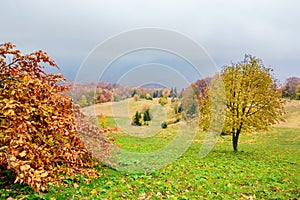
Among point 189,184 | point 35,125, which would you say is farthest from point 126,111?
point 35,125

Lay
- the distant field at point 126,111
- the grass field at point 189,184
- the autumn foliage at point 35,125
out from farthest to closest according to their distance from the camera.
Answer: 1. the distant field at point 126,111
2. the grass field at point 189,184
3. the autumn foliage at point 35,125

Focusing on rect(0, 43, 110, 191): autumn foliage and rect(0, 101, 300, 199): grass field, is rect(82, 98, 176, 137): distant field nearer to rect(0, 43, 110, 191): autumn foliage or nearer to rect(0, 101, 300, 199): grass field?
rect(0, 101, 300, 199): grass field

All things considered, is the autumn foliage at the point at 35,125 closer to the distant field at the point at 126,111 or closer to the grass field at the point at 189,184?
the grass field at the point at 189,184

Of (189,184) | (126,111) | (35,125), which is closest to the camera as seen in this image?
(35,125)

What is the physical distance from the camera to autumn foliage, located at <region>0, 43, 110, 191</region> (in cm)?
642

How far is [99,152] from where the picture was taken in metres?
11.5

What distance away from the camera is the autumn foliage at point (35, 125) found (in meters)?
6.42

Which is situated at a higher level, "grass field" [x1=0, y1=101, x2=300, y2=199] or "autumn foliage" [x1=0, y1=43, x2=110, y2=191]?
"autumn foliage" [x1=0, y1=43, x2=110, y2=191]

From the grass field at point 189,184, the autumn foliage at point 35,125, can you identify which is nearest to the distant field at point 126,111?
the grass field at point 189,184

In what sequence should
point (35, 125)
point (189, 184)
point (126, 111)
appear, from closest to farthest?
1. point (35, 125)
2. point (189, 184)
3. point (126, 111)

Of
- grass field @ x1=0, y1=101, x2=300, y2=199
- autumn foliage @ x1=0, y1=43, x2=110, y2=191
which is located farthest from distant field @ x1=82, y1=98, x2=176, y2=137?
autumn foliage @ x1=0, y1=43, x2=110, y2=191

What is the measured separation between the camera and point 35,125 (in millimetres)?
8031

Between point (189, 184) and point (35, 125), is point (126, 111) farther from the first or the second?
point (35, 125)

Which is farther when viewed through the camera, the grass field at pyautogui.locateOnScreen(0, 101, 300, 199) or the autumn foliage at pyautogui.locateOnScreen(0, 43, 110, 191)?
the grass field at pyautogui.locateOnScreen(0, 101, 300, 199)
